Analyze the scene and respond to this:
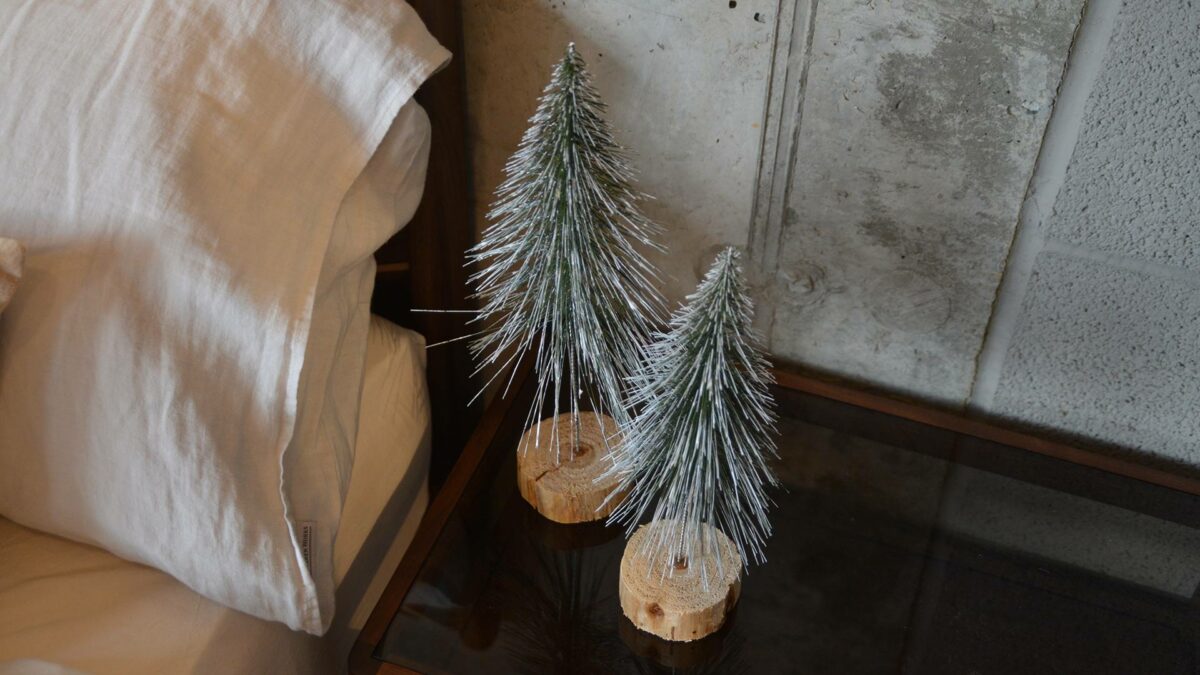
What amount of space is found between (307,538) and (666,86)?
51 centimetres

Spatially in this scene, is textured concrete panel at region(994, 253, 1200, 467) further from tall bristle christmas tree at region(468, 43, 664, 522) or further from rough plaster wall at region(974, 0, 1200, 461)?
tall bristle christmas tree at region(468, 43, 664, 522)

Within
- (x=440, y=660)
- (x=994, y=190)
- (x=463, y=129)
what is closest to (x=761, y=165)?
(x=994, y=190)

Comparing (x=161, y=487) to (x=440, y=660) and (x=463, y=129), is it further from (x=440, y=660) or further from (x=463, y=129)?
(x=463, y=129)

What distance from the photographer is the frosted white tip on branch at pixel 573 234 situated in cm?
75

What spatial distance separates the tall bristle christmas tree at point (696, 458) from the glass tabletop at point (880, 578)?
4cm

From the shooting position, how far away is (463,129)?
3.46 feet

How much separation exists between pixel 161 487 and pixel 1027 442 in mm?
766

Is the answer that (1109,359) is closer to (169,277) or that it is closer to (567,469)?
(567,469)

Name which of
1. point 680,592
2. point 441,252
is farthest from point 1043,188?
point 441,252

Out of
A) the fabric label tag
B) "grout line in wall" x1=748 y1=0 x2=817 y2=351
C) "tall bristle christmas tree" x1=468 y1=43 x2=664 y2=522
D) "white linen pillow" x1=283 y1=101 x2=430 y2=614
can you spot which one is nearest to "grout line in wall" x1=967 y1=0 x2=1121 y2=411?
"grout line in wall" x1=748 y1=0 x2=817 y2=351

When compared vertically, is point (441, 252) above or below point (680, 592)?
above

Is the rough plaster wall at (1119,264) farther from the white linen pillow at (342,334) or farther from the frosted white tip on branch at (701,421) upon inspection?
the white linen pillow at (342,334)

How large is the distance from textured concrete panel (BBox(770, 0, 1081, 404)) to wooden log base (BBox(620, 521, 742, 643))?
307mm

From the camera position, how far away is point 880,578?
88 cm
